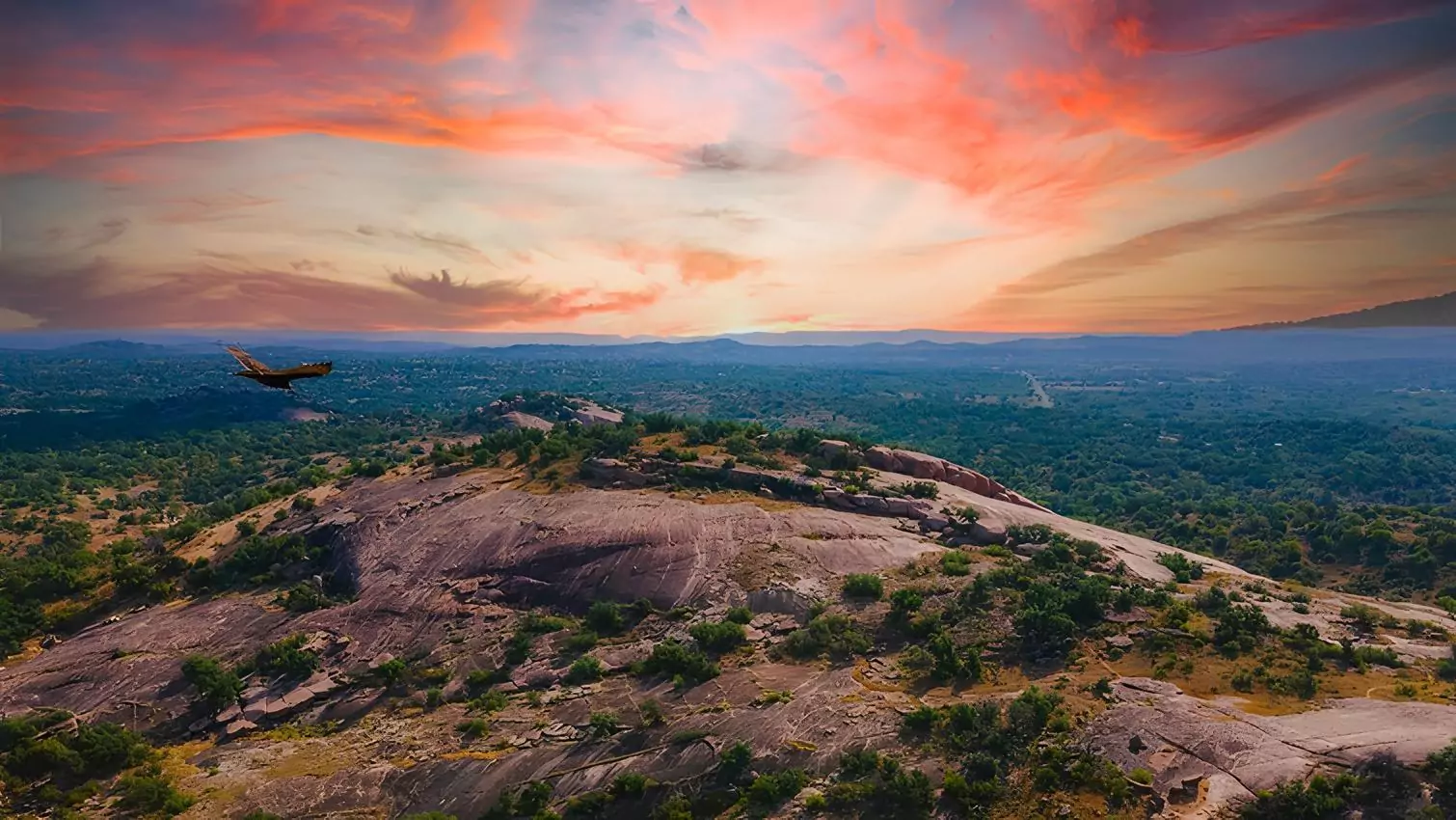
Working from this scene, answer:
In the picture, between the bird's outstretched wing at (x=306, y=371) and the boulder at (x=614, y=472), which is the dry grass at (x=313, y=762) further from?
the boulder at (x=614, y=472)

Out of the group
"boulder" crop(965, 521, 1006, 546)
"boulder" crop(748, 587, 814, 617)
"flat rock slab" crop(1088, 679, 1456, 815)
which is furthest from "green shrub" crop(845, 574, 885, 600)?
"flat rock slab" crop(1088, 679, 1456, 815)

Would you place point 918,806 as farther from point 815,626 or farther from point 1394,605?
point 1394,605

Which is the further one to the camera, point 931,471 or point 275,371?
point 931,471

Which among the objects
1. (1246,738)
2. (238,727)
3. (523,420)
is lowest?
(238,727)

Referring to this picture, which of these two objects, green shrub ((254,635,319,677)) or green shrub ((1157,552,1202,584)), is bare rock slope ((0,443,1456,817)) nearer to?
green shrub ((1157,552,1202,584))

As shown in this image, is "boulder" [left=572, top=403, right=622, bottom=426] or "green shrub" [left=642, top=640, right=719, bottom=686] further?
"boulder" [left=572, top=403, right=622, bottom=426]

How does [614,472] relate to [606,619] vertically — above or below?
above

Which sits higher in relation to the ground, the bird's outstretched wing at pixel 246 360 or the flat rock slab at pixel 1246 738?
the bird's outstretched wing at pixel 246 360

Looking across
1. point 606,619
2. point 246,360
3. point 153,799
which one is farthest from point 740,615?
point 246,360

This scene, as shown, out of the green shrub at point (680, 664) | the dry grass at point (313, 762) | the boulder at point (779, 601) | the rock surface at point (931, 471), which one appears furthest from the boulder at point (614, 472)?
the dry grass at point (313, 762)

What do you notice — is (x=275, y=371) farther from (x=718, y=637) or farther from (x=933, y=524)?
(x=933, y=524)

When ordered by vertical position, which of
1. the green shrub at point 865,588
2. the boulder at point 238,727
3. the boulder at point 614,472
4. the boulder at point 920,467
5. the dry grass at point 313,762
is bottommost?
the boulder at point 238,727
